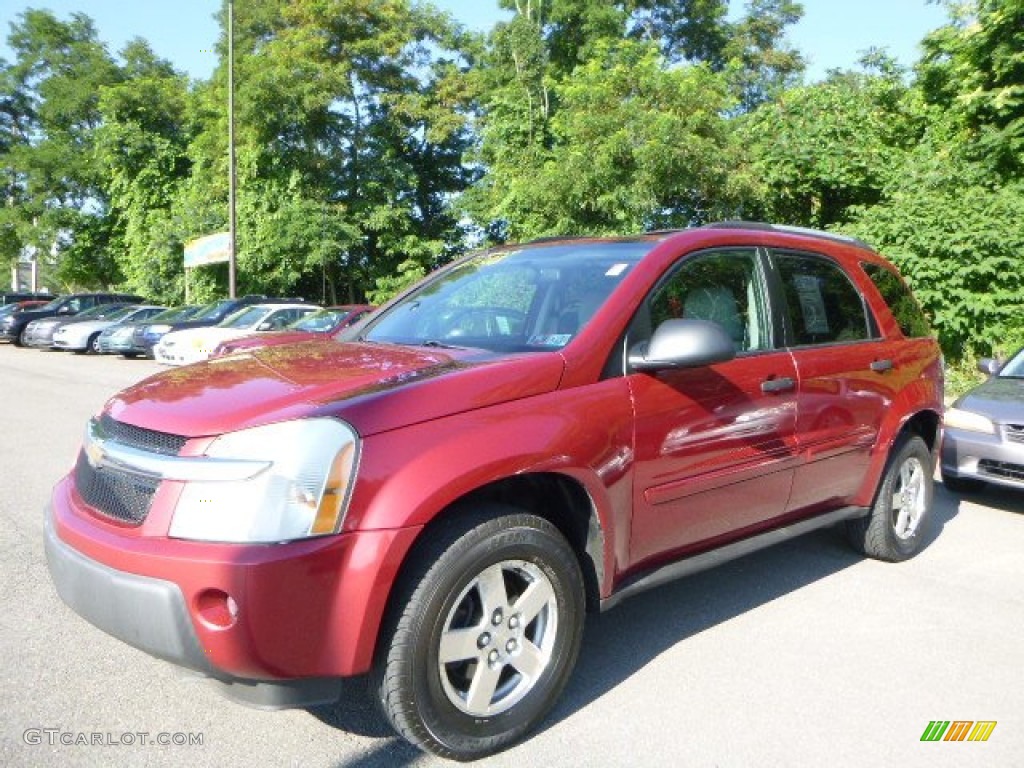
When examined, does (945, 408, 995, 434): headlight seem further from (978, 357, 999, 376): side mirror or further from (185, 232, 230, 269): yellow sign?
(185, 232, 230, 269): yellow sign

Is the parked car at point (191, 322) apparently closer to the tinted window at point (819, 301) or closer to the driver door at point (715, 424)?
the tinted window at point (819, 301)

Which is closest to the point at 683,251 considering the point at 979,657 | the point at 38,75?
the point at 979,657

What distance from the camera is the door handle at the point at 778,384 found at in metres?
3.73

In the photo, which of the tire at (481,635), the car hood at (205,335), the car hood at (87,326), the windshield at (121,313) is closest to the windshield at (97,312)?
the windshield at (121,313)

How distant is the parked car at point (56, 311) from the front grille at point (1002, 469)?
24.0 meters

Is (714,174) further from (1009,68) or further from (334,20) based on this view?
(334,20)

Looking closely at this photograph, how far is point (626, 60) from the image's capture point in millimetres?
19656

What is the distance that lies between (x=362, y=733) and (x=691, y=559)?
142cm

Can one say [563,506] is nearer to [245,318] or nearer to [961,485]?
[961,485]

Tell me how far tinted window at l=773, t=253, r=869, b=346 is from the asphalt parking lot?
4.26 ft

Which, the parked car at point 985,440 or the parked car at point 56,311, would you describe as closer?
the parked car at point 985,440

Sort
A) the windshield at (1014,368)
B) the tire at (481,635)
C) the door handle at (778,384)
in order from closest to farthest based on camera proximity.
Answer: the tire at (481,635), the door handle at (778,384), the windshield at (1014,368)
